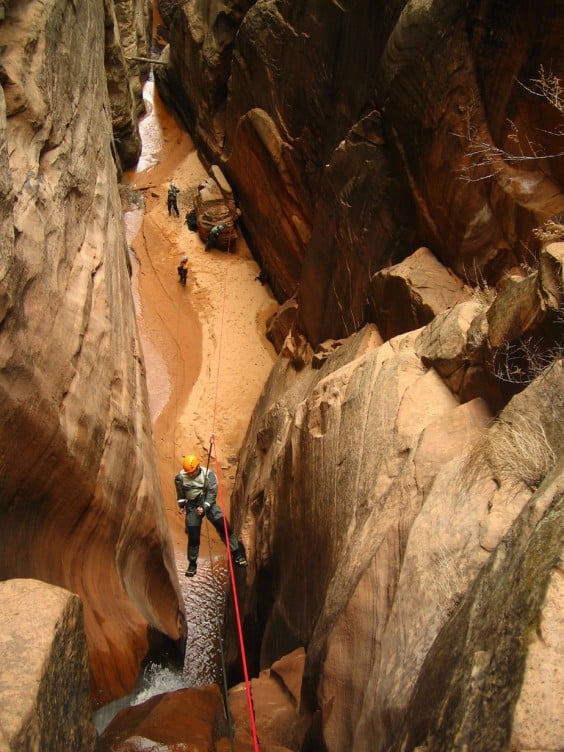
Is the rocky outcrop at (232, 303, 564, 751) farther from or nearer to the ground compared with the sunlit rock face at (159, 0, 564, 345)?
nearer to the ground

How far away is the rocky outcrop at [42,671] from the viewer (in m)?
3.33

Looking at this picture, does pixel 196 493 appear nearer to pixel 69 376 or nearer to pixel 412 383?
pixel 69 376

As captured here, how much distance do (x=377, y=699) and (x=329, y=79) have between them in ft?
35.1

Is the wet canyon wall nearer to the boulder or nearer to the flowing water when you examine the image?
the boulder

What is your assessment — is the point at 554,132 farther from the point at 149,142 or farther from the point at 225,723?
the point at 149,142

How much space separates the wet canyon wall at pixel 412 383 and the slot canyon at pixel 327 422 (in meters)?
0.03

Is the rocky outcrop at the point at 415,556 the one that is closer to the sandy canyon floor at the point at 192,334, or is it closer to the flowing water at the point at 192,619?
the flowing water at the point at 192,619

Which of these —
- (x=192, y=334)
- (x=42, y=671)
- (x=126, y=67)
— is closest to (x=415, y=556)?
(x=42, y=671)

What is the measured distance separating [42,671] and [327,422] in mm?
4080

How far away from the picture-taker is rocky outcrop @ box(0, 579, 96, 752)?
3.33 m

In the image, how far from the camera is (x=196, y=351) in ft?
47.6

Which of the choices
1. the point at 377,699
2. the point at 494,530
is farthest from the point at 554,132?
the point at 377,699

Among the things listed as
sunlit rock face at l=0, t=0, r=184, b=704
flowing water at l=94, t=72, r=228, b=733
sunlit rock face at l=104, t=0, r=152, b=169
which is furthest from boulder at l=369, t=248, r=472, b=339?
sunlit rock face at l=104, t=0, r=152, b=169

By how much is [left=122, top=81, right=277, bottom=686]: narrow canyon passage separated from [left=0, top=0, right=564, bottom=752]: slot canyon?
0.26ft
